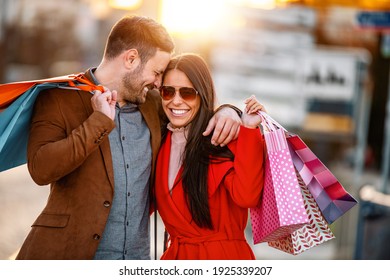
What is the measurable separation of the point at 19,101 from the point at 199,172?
0.98 m

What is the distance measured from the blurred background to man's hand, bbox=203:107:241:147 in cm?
240

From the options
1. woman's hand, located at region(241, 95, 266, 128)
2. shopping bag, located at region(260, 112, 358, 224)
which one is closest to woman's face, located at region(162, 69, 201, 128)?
woman's hand, located at region(241, 95, 266, 128)

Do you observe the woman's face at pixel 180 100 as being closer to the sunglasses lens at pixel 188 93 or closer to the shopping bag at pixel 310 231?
the sunglasses lens at pixel 188 93

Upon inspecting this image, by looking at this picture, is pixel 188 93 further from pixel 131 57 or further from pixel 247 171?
pixel 247 171

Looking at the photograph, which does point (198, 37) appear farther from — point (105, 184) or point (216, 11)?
point (105, 184)

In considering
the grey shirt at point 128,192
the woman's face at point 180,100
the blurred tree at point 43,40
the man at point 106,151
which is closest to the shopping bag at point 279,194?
the man at point 106,151

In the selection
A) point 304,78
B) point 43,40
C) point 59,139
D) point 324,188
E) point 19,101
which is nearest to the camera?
point 59,139

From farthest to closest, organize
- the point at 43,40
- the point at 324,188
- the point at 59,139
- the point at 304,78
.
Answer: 1. the point at 43,40
2. the point at 304,78
3. the point at 324,188
4. the point at 59,139

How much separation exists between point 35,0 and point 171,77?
34.1 metres

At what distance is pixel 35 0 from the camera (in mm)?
36156

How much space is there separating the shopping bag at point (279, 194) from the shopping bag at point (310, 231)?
4.0 inches

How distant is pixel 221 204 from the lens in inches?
147

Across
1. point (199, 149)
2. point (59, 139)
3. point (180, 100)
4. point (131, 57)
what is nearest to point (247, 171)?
point (199, 149)
